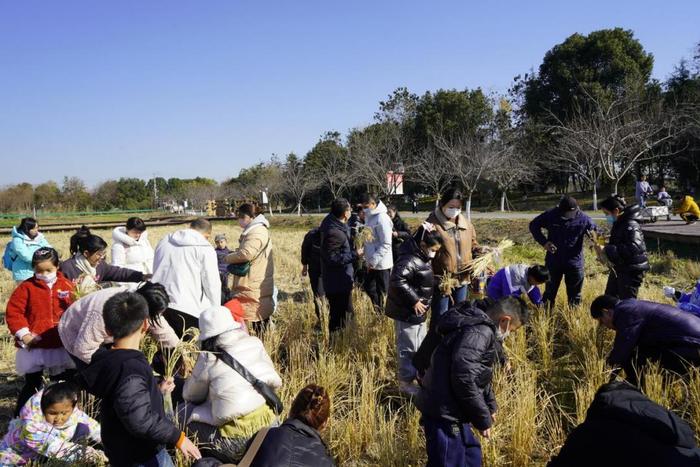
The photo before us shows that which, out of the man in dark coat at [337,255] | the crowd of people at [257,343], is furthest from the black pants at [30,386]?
the man in dark coat at [337,255]

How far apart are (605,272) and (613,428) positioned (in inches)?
323

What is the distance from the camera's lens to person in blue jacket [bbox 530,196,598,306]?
5254mm

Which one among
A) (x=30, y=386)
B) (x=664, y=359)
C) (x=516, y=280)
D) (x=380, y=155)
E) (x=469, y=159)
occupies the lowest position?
(x=30, y=386)

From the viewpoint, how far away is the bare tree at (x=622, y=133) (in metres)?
22.0

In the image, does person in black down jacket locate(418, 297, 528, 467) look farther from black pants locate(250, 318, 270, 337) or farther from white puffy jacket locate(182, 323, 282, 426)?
black pants locate(250, 318, 270, 337)

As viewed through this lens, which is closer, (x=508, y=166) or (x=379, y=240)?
(x=379, y=240)

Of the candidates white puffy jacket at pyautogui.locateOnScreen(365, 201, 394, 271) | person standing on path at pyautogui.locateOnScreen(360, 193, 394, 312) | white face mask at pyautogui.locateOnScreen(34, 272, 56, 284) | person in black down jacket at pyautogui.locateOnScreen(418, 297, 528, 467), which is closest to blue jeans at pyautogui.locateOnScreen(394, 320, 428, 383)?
person in black down jacket at pyautogui.locateOnScreen(418, 297, 528, 467)

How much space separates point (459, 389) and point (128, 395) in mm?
1513

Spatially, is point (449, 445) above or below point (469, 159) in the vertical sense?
below

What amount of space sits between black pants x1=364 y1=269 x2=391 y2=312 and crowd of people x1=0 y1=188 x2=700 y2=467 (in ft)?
3.32

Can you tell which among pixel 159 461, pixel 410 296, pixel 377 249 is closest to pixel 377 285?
pixel 377 249

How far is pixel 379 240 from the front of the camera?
5797 millimetres

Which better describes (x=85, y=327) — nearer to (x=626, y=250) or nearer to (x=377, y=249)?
(x=377, y=249)

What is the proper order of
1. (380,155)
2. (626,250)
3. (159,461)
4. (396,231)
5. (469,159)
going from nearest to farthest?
(159,461)
(626,250)
(396,231)
(469,159)
(380,155)
